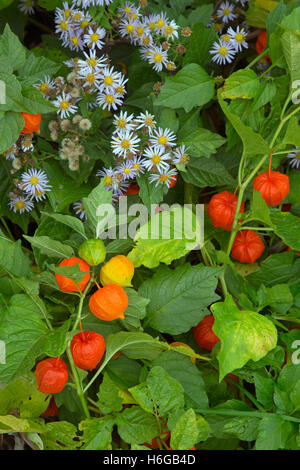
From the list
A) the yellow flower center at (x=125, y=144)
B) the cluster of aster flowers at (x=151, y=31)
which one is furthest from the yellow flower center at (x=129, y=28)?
the yellow flower center at (x=125, y=144)

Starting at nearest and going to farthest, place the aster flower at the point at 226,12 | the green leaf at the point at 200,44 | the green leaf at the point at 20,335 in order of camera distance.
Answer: the green leaf at the point at 20,335, the green leaf at the point at 200,44, the aster flower at the point at 226,12

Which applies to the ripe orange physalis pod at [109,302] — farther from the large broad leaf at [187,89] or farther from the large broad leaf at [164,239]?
the large broad leaf at [187,89]

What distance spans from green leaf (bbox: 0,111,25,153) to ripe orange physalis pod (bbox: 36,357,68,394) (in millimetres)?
340

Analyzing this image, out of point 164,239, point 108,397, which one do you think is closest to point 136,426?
point 108,397

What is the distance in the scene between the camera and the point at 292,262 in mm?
950

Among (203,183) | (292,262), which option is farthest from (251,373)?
(203,183)

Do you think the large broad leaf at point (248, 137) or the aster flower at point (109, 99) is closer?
the large broad leaf at point (248, 137)

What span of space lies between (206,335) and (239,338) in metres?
0.16

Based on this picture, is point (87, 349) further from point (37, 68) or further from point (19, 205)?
point (37, 68)

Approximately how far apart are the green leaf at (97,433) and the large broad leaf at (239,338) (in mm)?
192

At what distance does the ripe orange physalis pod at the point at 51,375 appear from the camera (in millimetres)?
741

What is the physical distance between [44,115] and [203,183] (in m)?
0.31

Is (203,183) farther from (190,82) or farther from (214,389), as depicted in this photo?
(214,389)

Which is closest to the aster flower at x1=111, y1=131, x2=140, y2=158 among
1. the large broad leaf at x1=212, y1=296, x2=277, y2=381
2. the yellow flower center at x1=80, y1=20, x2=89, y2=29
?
the yellow flower center at x1=80, y1=20, x2=89, y2=29
